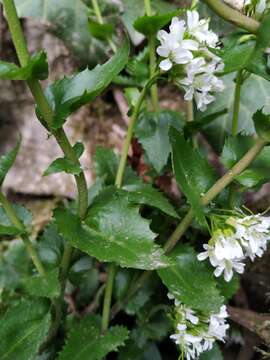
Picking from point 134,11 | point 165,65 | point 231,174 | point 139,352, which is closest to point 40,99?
point 165,65

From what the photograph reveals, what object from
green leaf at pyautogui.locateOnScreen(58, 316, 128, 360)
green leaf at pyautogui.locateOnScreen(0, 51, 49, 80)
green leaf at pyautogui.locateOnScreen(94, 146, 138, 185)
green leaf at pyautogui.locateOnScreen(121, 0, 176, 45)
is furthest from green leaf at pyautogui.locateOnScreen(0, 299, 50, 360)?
green leaf at pyautogui.locateOnScreen(121, 0, 176, 45)

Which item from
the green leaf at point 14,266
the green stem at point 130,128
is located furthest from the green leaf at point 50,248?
the green stem at point 130,128

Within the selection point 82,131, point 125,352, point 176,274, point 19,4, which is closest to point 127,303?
point 125,352

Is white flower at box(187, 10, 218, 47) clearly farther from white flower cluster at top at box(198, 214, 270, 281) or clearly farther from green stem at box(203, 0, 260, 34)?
white flower cluster at top at box(198, 214, 270, 281)

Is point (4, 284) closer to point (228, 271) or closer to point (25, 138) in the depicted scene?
→ point (228, 271)

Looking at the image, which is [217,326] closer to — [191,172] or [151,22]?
[191,172]

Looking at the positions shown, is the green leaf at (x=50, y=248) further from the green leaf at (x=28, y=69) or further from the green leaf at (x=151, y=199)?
the green leaf at (x=28, y=69)
